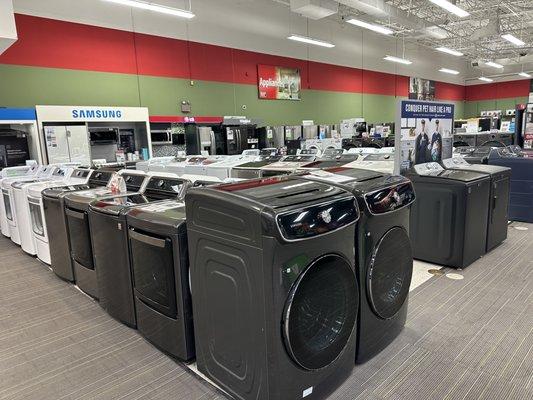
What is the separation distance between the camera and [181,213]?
2277mm

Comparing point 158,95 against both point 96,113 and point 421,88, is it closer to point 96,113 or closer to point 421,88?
point 96,113

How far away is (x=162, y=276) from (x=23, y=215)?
304 centimetres

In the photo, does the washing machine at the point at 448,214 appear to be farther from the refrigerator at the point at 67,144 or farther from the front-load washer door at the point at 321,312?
the refrigerator at the point at 67,144

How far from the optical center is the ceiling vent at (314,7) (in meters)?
8.77

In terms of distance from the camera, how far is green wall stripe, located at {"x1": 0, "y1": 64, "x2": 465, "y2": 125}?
7309 millimetres

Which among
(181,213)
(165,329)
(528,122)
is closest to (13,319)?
(165,329)

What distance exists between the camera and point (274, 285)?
157 centimetres

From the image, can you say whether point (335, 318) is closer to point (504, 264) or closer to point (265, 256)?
point (265, 256)

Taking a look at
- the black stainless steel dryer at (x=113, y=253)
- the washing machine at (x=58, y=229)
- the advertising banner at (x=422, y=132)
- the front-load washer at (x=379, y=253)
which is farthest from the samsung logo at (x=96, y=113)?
the front-load washer at (x=379, y=253)

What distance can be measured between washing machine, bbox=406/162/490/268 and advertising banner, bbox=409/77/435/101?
49.9 ft

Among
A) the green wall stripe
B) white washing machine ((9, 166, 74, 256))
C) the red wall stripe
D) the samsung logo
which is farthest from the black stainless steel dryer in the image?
the red wall stripe

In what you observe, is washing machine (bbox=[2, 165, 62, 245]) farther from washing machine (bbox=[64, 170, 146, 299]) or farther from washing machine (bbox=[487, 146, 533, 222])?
washing machine (bbox=[487, 146, 533, 222])

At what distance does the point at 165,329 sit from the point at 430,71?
20.5m

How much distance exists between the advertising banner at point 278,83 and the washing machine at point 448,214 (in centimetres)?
859
